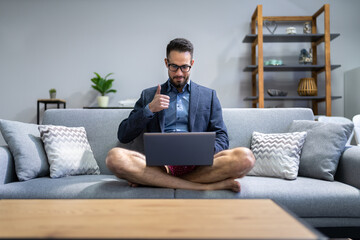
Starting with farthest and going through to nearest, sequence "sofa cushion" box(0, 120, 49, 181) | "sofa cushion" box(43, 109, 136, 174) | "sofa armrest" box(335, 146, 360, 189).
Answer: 1. "sofa cushion" box(43, 109, 136, 174)
2. "sofa cushion" box(0, 120, 49, 181)
3. "sofa armrest" box(335, 146, 360, 189)

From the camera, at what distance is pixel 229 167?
1556 millimetres

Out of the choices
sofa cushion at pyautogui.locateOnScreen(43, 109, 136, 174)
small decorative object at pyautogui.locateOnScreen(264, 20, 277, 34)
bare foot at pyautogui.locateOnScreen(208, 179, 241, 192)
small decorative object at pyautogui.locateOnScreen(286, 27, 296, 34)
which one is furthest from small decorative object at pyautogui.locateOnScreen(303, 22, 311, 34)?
bare foot at pyautogui.locateOnScreen(208, 179, 241, 192)

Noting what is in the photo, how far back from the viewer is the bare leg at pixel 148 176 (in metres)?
1.58

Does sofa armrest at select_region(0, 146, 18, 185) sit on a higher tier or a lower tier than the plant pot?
lower

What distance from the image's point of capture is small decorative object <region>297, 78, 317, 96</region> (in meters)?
3.84

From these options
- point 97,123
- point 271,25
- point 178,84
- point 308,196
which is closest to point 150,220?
point 308,196

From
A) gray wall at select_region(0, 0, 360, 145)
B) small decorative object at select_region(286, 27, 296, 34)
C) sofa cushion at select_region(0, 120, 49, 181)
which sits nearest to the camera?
sofa cushion at select_region(0, 120, 49, 181)

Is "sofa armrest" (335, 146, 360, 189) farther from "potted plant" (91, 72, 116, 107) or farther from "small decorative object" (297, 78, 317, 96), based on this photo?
"potted plant" (91, 72, 116, 107)

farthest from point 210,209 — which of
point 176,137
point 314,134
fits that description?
point 314,134

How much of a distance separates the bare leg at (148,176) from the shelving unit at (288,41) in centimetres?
226

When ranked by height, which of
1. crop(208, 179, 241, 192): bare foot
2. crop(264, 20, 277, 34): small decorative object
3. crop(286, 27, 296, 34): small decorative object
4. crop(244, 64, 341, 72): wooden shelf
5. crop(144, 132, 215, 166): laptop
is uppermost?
crop(264, 20, 277, 34): small decorative object

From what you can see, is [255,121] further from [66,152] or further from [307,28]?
[307,28]

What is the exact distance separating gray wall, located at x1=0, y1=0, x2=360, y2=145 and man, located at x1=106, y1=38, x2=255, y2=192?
2.19 m

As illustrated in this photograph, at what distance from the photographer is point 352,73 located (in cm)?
398
